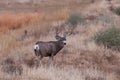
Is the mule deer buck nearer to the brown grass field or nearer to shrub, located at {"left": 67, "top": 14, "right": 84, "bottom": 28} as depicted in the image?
the brown grass field

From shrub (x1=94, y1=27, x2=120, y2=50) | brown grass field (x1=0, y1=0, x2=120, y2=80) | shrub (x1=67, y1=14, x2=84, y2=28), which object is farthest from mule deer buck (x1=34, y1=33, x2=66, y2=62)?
shrub (x1=67, y1=14, x2=84, y2=28)

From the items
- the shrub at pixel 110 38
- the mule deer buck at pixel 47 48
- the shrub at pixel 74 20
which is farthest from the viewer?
the shrub at pixel 74 20

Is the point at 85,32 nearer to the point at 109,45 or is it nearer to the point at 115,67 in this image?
the point at 109,45

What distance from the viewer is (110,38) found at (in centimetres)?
1652

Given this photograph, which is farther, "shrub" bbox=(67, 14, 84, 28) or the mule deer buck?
"shrub" bbox=(67, 14, 84, 28)

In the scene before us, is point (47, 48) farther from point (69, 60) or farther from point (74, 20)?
point (74, 20)

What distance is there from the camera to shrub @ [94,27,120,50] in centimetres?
1630

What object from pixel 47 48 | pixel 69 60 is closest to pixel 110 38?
pixel 69 60

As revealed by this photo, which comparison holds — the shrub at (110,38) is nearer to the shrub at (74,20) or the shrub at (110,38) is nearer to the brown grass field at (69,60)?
the brown grass field at (69,60)

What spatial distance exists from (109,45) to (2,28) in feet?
42.7

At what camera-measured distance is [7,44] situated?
64.4ft

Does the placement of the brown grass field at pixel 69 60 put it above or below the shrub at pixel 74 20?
below

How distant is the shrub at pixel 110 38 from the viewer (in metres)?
16.3

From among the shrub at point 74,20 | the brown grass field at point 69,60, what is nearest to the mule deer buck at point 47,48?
the brown grass field at point 69,60
